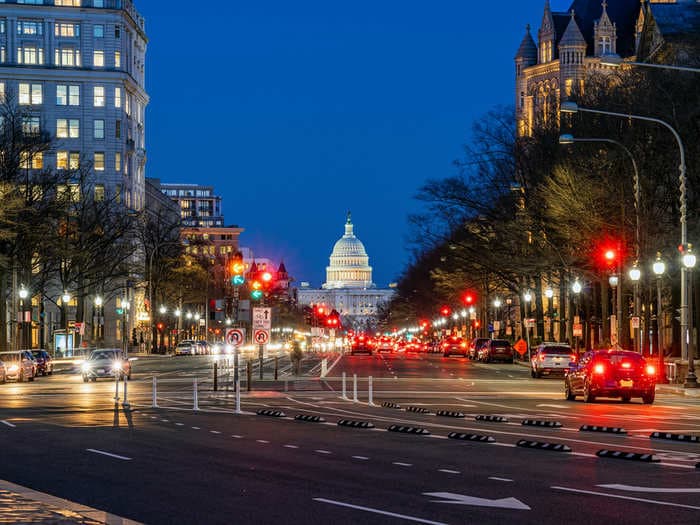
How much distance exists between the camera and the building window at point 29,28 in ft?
412

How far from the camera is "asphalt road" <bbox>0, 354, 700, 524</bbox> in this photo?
43.6 ft

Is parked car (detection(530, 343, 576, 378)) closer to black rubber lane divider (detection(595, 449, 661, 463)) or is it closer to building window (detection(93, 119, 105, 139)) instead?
black rubber lane divider (detection(595, 449, 661, 463))

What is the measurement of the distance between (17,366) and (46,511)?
150ft

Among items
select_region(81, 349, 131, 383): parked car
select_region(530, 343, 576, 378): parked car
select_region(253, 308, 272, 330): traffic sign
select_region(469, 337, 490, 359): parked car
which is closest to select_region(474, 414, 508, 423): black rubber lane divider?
select_region(253, 308, 272, 330): traffic sign

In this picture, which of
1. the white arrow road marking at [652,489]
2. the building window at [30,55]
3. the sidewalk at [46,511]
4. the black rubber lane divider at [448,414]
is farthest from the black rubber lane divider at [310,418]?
the building window at [30,55]

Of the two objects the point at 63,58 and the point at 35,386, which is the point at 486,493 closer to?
the point at 35,386

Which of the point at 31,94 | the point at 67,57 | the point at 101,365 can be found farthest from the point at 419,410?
the point at 67,57

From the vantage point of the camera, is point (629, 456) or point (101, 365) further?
point (101, 365)

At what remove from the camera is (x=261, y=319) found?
43031 millimetres

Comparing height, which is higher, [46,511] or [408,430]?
[46,511]

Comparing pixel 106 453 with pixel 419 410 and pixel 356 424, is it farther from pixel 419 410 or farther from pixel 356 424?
pixel 419 410

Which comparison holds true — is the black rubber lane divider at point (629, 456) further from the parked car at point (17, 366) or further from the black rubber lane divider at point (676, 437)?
the parked car at point (17, 366)

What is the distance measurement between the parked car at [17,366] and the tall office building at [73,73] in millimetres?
69494

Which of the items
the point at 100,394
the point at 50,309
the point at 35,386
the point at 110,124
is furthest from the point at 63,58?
the point at 100,394
